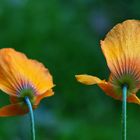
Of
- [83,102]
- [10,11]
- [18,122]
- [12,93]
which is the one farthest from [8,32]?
[12,93]

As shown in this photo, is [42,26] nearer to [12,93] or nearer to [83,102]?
[83,102]

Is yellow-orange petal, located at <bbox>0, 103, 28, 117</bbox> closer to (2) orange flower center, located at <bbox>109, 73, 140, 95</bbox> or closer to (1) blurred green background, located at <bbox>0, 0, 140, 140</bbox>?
(2) orange flower center, located at <bbox>109, 73, 140, 95</bbox>

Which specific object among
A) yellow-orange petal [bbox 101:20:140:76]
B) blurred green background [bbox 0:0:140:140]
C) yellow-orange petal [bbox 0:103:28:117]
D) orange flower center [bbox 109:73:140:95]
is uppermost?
yellow-orange petal [bbox 101:20:140:76]

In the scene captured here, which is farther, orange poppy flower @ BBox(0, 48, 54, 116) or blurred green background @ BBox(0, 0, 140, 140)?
blurred green background @ BBox(0, 0, 140, 140)


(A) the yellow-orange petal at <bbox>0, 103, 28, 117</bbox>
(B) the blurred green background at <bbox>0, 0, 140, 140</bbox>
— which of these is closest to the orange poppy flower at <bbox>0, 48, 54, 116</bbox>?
(A) the yellow-orange petal at <bbox>0, 103, 28, 117</bbox>

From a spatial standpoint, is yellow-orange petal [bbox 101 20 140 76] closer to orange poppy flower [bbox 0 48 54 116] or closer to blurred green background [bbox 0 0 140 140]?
orange poppy flower [bbox 0 48 54 116]

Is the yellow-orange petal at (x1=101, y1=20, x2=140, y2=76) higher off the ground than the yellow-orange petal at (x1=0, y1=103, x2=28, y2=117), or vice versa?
the yellow-orange petal at (x1=101, y1=20, x2=140, y2=76)
